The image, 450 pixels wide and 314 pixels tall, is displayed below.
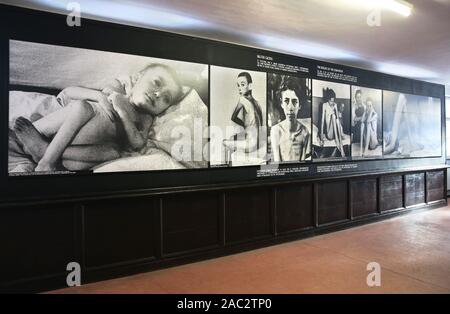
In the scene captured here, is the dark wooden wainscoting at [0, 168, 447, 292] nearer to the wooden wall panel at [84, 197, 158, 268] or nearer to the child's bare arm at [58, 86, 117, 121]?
the wooden wall panel at [84, 197, 158, 268]

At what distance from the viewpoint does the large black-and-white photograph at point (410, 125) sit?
6.90 meters

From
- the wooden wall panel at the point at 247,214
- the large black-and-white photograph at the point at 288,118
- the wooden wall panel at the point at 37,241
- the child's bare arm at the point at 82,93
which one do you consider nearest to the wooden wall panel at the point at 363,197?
the large black-and-white photograph at the point at 288,118

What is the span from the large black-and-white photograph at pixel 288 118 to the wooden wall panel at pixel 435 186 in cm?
408

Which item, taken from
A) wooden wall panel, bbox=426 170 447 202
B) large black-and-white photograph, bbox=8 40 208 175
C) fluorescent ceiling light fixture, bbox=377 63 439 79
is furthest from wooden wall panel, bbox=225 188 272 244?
wooden wall panel, bbox=426 170 447 202

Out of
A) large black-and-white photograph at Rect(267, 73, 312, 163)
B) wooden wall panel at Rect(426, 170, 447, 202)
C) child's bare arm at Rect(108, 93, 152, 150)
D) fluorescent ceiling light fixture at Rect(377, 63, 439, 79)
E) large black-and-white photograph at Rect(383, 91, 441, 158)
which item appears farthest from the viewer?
wooden wall panel at Rect(426, 170, 447, 202)

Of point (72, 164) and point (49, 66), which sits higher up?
point (49, 66)

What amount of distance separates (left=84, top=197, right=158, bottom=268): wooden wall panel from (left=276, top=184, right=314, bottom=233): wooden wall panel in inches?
81.5

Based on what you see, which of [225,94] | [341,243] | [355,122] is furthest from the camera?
[355,122]

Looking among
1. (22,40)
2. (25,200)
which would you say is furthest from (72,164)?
(22,40)

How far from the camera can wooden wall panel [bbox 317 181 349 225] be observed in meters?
5.63

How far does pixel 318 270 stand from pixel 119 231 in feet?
7.94

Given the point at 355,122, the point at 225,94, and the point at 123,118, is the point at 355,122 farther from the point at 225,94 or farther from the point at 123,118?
the point at 123,118

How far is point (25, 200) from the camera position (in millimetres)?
3279

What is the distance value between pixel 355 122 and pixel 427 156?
2865 millimetres
